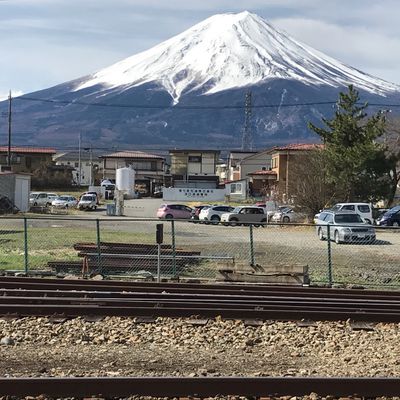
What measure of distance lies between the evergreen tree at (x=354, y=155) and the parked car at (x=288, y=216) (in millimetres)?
2779

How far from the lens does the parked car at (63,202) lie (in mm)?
63344

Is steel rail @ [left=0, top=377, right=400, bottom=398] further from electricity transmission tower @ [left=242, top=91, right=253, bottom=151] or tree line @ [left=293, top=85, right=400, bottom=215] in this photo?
electricity transmission tower @ [left=242, top=91, right=253, bottom=151]

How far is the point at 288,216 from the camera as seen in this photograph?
1889 inches

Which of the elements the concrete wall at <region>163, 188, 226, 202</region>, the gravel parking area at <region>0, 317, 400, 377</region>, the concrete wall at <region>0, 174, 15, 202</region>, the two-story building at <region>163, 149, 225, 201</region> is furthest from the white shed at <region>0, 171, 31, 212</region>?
the two-story building at <region>163, 149, 225, 201</region>

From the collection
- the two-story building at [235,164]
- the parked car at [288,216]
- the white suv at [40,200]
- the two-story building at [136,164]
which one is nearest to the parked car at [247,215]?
the parked car at [288,216]

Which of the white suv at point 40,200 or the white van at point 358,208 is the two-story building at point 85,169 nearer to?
the white suv at point 40,200

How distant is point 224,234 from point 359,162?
16.0 meters

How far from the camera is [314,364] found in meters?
8.60

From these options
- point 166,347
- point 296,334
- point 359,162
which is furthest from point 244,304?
point 359,162

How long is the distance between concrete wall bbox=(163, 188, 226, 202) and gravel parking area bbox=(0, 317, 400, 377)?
3060 inches

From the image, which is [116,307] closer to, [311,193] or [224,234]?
[224,234]

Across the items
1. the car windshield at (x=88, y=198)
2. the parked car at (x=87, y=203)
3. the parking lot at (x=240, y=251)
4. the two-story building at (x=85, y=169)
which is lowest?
the parking lot at (x=240, y=251)

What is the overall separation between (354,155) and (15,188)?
25.6 meters

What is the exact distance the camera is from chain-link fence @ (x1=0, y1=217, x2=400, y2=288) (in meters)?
17.2
